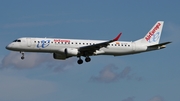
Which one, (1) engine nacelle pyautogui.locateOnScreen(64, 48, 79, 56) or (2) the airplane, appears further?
(1) engine nacelle pyautogui.locateOnScreen(64, 48, 79, 56)

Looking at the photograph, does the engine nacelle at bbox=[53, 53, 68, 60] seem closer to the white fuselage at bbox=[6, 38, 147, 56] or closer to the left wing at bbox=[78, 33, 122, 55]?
the white fuselage at bbox=[6, 38, 147, 56]

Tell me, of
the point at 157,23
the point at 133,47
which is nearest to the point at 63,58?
the point at 133,47

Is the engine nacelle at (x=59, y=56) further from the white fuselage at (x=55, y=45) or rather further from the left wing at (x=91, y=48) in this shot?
the left wing at (x=91, y=48)

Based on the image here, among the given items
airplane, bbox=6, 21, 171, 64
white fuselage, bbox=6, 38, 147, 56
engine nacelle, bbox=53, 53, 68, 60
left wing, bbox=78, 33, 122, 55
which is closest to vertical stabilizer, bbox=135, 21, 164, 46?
airplane, bbox=6, 21, 171, 64

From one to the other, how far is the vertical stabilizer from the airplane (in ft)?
3.41

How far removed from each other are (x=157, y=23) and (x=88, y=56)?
16091 mm

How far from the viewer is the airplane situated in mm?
98625

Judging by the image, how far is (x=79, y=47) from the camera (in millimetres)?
100562

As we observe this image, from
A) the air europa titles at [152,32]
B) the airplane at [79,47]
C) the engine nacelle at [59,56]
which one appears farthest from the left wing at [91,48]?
the air europa titles at [152,32]

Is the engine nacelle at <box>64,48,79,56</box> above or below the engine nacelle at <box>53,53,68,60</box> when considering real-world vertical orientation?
above

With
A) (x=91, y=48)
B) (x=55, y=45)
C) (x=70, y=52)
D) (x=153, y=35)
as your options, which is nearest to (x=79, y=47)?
(x=91, y=48)

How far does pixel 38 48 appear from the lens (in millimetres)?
98375

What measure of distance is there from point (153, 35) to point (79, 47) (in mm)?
15344

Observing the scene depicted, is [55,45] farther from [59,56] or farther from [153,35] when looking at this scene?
[153,35]
